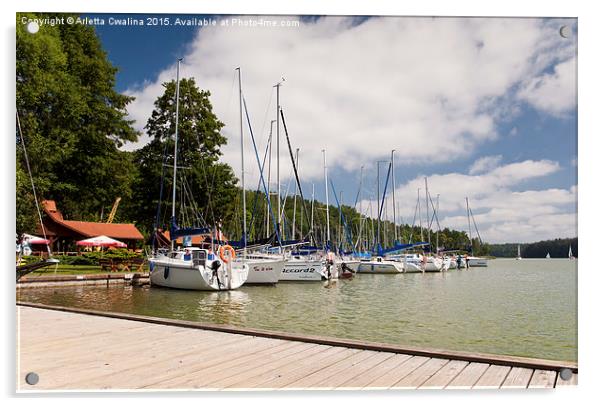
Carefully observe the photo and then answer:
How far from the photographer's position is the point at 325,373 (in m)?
4.21

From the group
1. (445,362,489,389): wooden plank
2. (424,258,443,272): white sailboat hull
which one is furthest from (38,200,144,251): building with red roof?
(424,258,443,272): white sailboat hull

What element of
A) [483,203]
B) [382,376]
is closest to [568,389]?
[382,376]

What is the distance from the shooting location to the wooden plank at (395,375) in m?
4.02

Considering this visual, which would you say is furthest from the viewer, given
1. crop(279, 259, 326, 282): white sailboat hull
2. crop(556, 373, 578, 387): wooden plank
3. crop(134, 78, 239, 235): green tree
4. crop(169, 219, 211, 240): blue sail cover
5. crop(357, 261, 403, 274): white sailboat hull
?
crop(357, 261, 403, 274): white sailboat hull

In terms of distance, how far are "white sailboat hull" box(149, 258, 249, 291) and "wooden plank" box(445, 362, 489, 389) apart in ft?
44.9

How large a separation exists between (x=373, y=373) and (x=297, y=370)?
0.65 meters

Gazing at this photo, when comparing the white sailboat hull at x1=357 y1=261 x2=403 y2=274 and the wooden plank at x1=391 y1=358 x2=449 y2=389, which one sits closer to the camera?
the wooden plank at x1=391 y1=358 x2=449 y2=389

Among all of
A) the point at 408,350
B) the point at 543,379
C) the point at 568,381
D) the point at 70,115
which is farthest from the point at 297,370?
the point at 70,115

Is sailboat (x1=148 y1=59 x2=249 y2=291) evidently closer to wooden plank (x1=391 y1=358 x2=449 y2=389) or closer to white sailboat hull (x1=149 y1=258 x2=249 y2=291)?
white sailboat hull (x1=149 y1=258 x2=249 y2=291)

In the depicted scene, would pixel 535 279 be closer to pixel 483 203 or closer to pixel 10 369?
pixel 483 203

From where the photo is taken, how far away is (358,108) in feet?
18.8

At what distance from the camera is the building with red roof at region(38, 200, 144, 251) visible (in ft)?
77.7

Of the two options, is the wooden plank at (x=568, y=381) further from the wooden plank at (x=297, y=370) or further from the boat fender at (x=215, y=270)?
the boat fender at (x=215, y=270)

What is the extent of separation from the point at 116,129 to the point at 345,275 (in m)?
15.3
